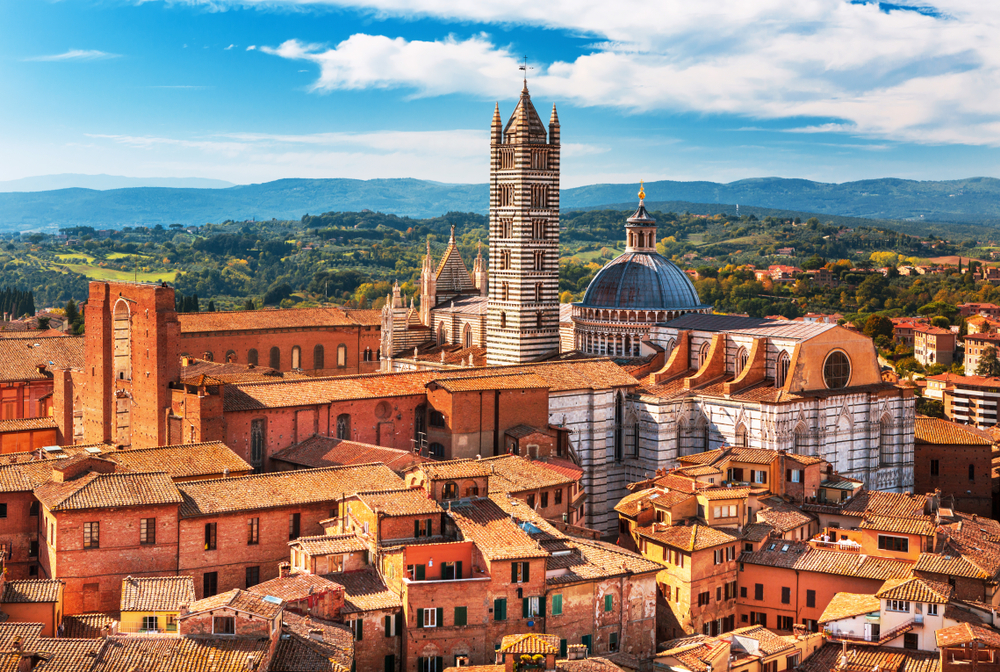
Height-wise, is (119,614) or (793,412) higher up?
(793,412)

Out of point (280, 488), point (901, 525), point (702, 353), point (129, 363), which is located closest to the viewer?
point (280, 488)

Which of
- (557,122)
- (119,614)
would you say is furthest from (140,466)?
(557,122)

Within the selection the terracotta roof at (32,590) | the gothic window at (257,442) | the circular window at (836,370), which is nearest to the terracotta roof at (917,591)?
the circular window at (836,370)

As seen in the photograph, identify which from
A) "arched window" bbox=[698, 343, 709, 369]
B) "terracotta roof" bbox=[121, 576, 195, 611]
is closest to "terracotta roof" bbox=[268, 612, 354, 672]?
"terracotta roof" bbox=[121, 576, 195, 611]

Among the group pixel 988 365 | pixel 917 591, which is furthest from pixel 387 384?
pixel 988 365

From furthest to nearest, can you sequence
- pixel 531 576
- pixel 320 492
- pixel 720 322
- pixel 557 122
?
pixel 557 122, pixel 720 322, pixel 320 492, pixel 531 576

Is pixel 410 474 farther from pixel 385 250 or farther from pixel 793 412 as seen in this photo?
pixel 385 250

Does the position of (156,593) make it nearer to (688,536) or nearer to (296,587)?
(296,587)
